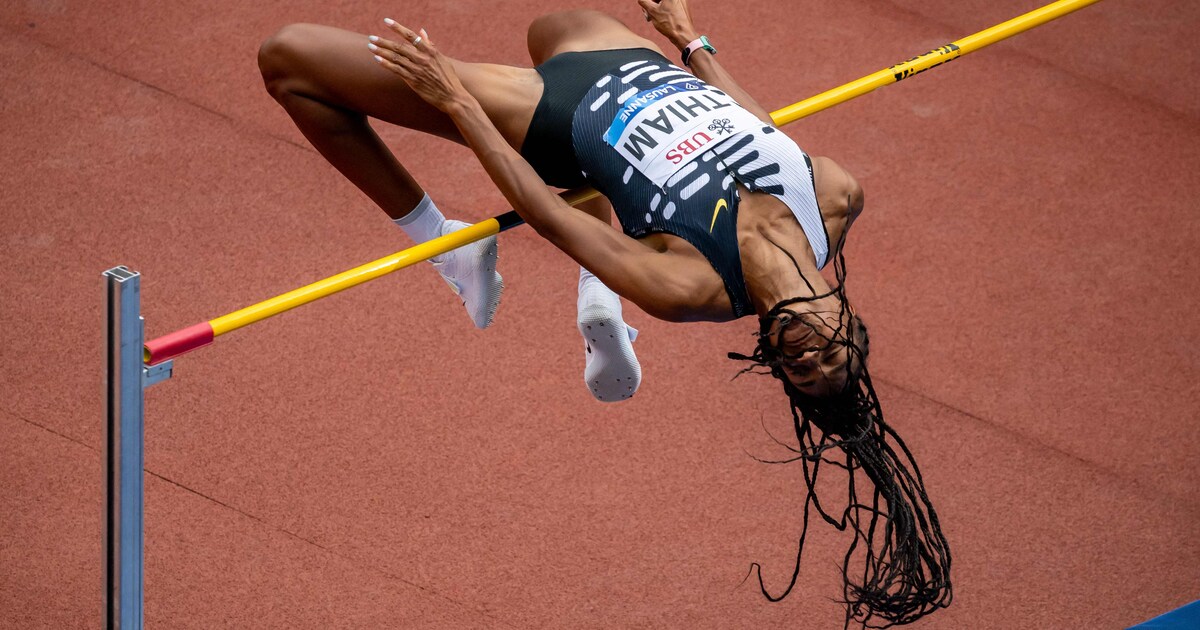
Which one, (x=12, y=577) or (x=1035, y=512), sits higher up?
(x=1035, y=512)

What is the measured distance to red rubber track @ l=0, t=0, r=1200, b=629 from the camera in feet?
11.5

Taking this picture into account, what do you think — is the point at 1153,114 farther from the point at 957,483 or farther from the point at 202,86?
the point at 202,86

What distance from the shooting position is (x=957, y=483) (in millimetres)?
3857

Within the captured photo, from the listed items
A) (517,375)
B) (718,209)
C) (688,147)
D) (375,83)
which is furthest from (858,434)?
(517,375)

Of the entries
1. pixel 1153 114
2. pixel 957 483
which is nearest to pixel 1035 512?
pixel 957 483

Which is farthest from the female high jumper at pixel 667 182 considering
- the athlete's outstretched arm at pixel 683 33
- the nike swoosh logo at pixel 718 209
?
the athlete's outstretched arm at pixel 683 33

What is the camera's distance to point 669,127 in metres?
2.39

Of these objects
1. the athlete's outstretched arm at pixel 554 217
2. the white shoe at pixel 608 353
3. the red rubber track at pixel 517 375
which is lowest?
the red rubber track at pixel 517 375

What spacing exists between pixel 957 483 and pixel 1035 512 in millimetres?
A: 226

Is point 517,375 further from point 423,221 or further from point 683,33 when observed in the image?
point 683,33

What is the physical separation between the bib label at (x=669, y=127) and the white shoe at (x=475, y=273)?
1.63ft

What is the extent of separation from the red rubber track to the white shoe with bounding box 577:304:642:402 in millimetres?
839

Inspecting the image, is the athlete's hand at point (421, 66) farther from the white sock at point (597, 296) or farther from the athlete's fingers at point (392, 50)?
the white sock at point (597, 296)

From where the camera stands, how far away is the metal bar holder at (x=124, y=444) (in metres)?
1.94
